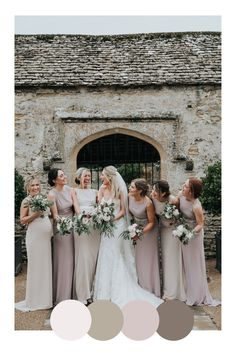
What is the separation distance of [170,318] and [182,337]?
281 mm

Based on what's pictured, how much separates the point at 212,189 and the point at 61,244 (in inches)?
98.9

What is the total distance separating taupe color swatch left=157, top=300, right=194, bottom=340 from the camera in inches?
247

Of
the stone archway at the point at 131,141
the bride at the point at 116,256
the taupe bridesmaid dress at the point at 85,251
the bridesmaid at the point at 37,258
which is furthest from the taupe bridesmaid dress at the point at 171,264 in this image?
the bridesmaid at the point at 37,258

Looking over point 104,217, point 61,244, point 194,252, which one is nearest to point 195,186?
point 194,252

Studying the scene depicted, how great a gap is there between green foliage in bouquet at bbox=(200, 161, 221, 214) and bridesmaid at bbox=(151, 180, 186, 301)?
809 millimetres

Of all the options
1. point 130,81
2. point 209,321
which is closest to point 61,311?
point 209,321

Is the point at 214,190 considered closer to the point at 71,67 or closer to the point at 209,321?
the point at 209,321

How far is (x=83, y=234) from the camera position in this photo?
7113 mm

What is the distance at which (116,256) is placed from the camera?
279 inches

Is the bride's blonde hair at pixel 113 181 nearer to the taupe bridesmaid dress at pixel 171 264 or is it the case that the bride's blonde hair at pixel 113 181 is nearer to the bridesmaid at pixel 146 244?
the bridesmaid at pixel 146 244

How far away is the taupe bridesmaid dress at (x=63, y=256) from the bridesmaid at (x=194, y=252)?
5.42 ft

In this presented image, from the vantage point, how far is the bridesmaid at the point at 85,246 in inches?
279

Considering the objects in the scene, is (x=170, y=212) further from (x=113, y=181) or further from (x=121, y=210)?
(x=113, y=181)

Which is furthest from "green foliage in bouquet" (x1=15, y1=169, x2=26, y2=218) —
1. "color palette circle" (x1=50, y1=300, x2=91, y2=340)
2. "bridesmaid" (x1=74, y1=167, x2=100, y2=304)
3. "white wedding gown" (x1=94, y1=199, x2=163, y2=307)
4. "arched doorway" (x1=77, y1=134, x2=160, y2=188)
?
"color palette circle" (x1=50, y1=300, x2=91, y2=340)
